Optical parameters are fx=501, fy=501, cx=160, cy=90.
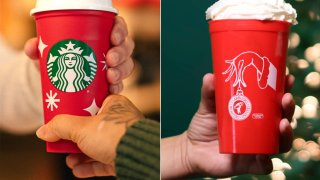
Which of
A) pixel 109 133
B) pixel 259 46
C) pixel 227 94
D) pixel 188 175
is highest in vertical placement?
pixel 259 46

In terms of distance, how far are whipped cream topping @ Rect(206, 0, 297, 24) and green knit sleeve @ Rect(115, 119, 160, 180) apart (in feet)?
1.14

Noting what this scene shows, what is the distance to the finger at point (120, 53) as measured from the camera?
3.91ft

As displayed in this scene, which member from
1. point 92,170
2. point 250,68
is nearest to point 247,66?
point 250,68

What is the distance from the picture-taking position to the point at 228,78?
1048mm

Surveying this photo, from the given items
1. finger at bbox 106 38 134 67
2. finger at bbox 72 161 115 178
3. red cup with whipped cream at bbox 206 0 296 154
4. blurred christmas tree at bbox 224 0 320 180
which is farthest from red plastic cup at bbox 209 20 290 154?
finger at bbox 72 161 115 178

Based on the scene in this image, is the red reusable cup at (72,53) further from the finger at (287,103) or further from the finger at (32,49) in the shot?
the finger at (287,103)

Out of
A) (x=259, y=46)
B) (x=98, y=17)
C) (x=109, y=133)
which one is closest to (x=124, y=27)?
(x=98, y=17)

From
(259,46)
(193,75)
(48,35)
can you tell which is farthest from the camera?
(193,75)

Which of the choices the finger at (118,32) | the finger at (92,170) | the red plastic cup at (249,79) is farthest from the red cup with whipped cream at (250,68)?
the finger at (92,170)

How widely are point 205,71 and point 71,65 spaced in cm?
33

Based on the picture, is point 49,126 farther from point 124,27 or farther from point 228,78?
point 228,78

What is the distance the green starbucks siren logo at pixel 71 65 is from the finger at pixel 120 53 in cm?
6

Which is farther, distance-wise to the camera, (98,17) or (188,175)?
(188,175)

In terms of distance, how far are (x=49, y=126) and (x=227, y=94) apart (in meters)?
0.43
